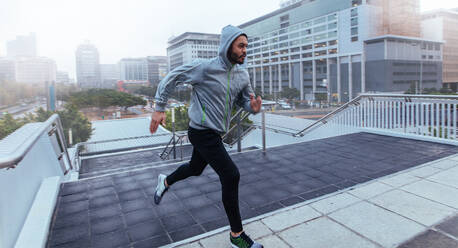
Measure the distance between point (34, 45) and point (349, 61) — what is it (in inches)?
2160

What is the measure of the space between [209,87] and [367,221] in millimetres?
1569

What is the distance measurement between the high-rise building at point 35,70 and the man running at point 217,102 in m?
20.2

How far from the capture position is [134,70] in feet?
226

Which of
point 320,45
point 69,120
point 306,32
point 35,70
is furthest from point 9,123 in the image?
point 306,32

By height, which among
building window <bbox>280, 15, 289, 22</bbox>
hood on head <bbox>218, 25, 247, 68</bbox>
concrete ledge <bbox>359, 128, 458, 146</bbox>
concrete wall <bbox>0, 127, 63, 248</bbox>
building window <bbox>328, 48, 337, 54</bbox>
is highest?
building window <bbox>280, 15, 289, 22</bbox>

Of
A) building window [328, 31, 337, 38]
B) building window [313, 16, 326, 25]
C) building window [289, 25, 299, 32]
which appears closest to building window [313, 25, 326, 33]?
building window [313, 16, 326, 25]

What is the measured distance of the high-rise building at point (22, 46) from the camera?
60.9ft

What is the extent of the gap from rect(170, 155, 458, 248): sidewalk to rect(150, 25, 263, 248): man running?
364mm

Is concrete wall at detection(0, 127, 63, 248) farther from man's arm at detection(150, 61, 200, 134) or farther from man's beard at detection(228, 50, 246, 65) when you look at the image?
man's beard at detection(228, 50, 246, 65)

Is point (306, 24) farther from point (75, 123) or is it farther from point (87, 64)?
point (75, 123)

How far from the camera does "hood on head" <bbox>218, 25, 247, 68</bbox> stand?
1.90 metres

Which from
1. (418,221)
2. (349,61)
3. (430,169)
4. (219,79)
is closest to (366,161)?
(430,169)

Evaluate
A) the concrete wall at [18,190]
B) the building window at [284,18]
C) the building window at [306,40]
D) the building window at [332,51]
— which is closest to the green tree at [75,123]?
the concrete wall at [18,190]

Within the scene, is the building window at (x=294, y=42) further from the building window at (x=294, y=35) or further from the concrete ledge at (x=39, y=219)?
the concrete ledge at (x=39, y=219)
